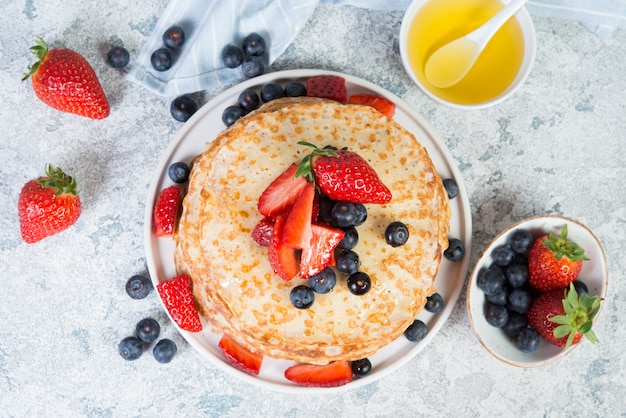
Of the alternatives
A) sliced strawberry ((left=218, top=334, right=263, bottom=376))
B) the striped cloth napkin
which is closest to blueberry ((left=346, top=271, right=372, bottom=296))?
sliced strawberry ((left=218, top=334, right=263, bottom=376))

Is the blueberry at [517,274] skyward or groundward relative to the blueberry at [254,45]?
groundward

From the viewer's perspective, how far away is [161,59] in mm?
2631

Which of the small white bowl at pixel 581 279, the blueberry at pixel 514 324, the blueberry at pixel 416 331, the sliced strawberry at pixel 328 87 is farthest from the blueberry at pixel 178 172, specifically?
the blueberry at pixel 514 324

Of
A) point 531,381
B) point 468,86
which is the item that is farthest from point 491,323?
point 468,86

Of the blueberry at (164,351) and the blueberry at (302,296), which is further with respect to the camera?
the blueberry at (164,351)

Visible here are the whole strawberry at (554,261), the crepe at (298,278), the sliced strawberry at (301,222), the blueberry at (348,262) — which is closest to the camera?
the sliced strawberry at (301,222)

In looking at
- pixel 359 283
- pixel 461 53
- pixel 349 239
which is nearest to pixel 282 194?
pixel 349 239

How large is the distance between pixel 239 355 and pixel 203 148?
82 cm

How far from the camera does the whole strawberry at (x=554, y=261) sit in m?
2.52

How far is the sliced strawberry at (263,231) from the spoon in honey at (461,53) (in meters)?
0.95

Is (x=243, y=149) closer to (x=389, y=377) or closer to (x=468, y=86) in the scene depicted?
(x=468, y=86)

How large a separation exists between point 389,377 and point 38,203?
5.28ft

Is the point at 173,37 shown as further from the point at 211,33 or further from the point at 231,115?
the point at 231,115

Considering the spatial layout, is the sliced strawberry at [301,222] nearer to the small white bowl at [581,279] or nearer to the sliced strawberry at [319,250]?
the sliced strawberry at [319,250]
